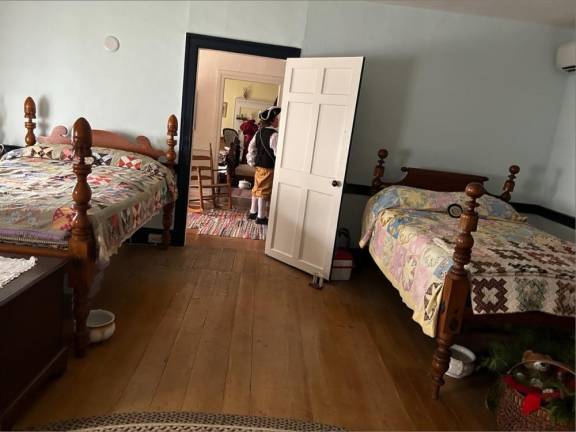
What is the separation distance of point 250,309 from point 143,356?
2.79ft

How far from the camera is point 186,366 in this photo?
216 cm

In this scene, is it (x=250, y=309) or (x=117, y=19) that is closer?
(x=250, y=309)

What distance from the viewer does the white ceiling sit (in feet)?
10.9

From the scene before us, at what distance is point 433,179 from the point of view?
387cm

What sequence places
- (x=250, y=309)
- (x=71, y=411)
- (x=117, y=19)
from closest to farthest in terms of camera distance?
(x=71, y=411)
(x=250, y=309)
(x=117, y=19)

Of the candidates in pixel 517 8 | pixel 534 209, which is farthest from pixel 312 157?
pixel 534 209

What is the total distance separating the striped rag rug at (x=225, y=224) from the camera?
15.4ft

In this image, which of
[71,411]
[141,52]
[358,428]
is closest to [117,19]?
[141,52]

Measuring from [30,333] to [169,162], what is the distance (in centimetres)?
241

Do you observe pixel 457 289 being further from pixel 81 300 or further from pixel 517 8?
pixel 517 8

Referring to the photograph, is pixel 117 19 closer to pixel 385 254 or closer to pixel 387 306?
pixel 385 254

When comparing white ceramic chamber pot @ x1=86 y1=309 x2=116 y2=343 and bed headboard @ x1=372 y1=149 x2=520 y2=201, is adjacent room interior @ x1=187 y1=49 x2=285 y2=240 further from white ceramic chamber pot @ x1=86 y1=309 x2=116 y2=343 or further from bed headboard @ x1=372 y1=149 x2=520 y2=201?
white ceramic chamber pot @ x1=86 y1=309 x2=116 y2=343

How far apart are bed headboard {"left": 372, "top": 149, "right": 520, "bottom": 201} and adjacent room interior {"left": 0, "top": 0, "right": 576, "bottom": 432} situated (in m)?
0.02

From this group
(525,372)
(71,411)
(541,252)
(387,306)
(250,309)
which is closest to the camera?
(71,411)
